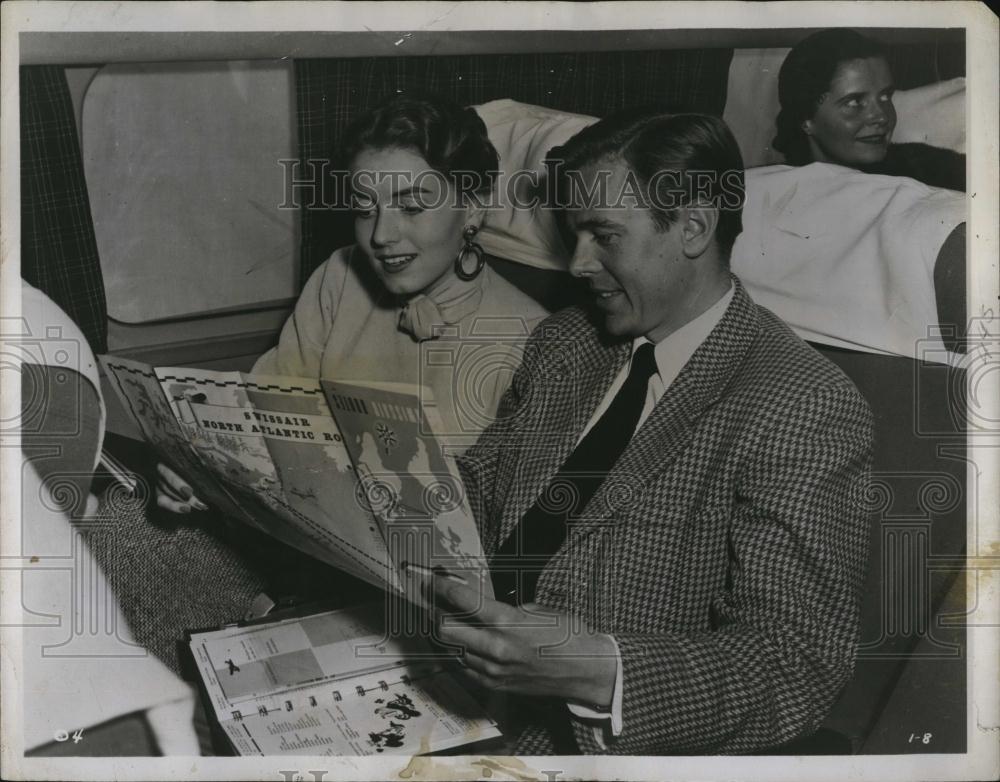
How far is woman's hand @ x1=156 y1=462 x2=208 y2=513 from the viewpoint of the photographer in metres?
1.65

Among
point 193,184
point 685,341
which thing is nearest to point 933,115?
point 685,341

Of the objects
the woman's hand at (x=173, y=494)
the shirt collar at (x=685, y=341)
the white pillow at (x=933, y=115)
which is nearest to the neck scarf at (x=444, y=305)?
the shirt collar at (x=685, y=341)

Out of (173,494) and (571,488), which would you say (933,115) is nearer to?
(571,488)

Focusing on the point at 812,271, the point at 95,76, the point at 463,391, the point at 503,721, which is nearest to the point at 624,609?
the point at 503,721

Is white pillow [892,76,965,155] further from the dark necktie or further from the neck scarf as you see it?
the neck scarf

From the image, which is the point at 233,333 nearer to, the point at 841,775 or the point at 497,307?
the point at 497,307

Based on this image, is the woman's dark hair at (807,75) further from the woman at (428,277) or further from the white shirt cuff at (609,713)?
the white shirt cuff at (609,713)

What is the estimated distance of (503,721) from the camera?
5.16 feet

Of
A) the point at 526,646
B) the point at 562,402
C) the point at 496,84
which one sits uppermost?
the point at 496,84

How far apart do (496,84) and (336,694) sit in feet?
3.44

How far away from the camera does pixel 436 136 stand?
1588 millimetres

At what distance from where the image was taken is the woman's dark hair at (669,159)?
5.02ft

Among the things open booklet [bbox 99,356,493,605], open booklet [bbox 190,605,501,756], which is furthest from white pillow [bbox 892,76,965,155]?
open booklet [bbox 190,605,501,756]

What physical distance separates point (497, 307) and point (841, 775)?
960mm
